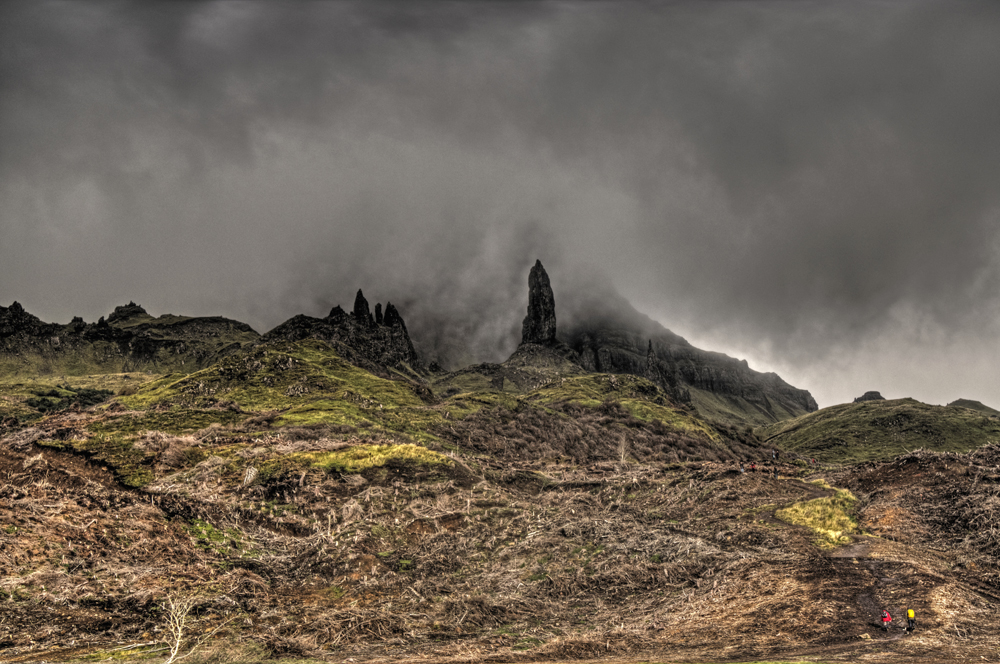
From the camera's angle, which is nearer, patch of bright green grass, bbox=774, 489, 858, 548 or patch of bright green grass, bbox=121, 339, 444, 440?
patch of bright green grass, bbox=774, 489, 858, 548

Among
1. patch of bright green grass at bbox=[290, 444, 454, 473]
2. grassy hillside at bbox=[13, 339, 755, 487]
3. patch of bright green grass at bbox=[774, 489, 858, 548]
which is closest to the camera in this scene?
patch of bright green grass at bbox=[774, 489, 858, 548]

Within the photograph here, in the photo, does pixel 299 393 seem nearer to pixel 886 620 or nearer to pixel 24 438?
pixel 24 438

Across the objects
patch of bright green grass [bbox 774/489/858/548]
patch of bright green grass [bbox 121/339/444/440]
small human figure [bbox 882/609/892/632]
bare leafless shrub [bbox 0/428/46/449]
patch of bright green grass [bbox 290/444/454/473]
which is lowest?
small human figure [bbox 882/609/892/632]

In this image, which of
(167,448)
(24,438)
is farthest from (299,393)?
(167,448)

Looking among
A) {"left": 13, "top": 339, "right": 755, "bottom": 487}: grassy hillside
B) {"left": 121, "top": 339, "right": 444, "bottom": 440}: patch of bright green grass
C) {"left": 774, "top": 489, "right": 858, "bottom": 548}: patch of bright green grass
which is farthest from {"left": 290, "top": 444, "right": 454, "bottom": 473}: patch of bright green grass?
{"left": 774, "top": 489, "right": 858, "bottom": 548}: patch of bright green grass

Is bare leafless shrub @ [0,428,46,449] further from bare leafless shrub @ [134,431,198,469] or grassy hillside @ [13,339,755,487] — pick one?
bare leafless shrub @ [134,431,198,469]

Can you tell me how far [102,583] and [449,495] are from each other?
2587cm

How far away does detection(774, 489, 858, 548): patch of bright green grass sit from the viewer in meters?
36.6

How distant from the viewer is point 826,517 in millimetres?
40906

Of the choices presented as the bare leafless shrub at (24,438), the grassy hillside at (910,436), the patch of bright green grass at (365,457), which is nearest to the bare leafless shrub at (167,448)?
the bare leafless shrub at (24,438)

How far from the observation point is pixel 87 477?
37406 mm

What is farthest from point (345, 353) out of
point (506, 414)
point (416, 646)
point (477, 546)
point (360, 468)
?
point (416, 646)

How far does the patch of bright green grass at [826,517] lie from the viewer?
36606 millimetres

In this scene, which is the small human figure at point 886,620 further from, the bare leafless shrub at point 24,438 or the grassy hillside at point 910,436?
the grassy hillside at point 910,436
